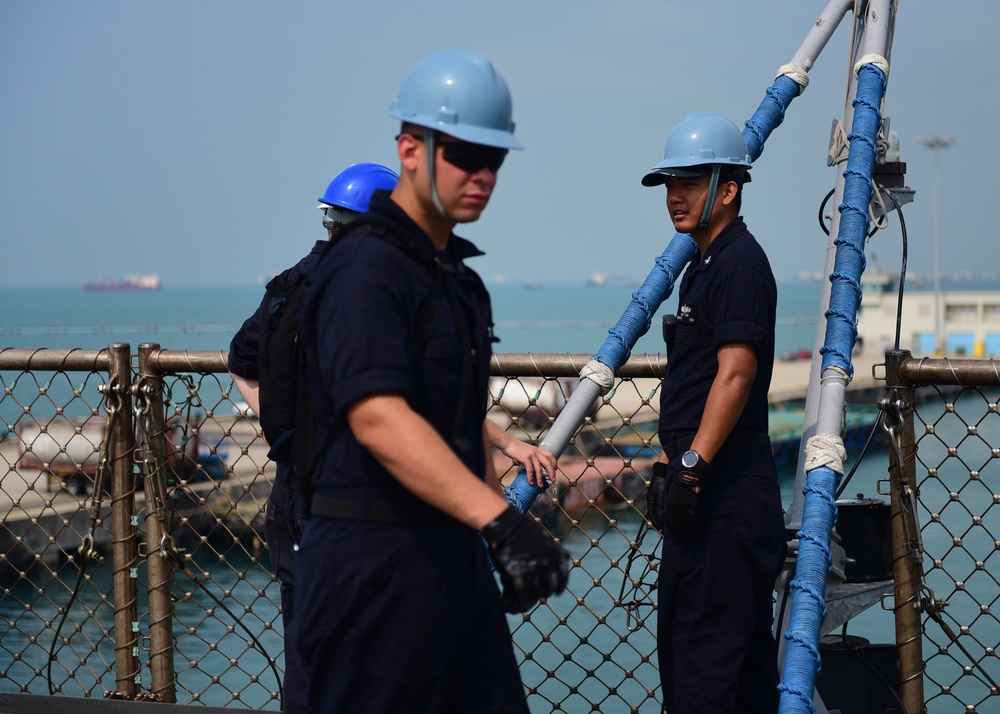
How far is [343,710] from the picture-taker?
2.21 meters

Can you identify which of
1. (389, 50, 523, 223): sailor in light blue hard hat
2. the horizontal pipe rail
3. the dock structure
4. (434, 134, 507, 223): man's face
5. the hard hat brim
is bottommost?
the dock structure

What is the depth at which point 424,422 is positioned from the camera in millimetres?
2031

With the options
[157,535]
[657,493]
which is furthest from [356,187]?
[157,535]

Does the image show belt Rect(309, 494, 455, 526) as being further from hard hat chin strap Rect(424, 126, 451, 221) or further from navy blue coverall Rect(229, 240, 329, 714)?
navy blue coverall Rect(229, 240, 329, 714)

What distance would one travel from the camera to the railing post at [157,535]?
421cm

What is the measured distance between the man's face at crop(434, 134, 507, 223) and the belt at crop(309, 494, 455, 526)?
607 mm

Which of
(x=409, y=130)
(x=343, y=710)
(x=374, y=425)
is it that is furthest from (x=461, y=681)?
(x=409, y=130)

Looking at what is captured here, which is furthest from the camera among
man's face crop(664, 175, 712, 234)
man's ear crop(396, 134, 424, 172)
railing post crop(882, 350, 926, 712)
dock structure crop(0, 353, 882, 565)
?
dock structure crop(0, 353, 882, 565)

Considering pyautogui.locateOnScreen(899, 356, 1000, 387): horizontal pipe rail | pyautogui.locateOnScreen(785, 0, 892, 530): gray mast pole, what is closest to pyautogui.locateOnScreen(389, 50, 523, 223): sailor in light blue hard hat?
pyautogui.locateOnScreen(785, 0, 892, 530): gray mast pole

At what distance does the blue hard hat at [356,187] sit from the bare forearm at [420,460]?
133 cm

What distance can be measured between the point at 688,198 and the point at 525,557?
5.52 feet

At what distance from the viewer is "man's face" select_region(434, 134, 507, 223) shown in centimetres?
221

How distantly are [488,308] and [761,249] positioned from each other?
122 cm

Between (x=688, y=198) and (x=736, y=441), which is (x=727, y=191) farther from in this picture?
Result: (x=736, y=441)
